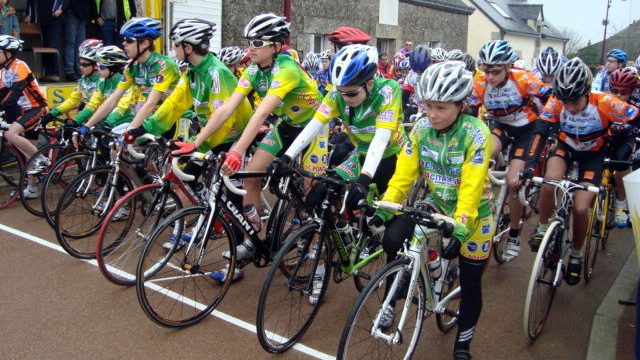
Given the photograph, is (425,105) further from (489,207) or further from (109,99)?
(109,99)

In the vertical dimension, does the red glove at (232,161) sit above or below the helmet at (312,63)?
below

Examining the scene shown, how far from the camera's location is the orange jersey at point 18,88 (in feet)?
23.5

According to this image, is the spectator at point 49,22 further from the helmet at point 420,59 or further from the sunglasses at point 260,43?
the sunglasses at point 260,43

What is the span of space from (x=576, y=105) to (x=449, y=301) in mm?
2308

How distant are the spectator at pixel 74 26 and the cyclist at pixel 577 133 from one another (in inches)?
352

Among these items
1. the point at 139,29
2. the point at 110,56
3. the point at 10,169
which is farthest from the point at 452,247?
the point at 10,169

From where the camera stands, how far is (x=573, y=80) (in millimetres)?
4730

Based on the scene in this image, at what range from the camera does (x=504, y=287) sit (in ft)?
17.3

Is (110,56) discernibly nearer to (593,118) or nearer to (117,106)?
(117,106)

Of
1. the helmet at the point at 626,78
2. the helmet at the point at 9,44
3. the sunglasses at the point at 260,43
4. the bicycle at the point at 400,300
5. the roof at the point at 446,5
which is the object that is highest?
the roof at the point at 446,5

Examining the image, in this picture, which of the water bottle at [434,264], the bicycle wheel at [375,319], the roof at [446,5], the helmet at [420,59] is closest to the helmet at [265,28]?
the water bottle at [434,264]

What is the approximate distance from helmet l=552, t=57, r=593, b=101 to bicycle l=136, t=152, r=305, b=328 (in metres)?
2.41

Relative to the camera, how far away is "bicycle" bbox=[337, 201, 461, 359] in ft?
10.1

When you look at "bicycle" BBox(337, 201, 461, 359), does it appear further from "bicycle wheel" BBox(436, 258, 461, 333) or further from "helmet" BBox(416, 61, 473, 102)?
"helmet" BBox(416, 61, 473, 102)
